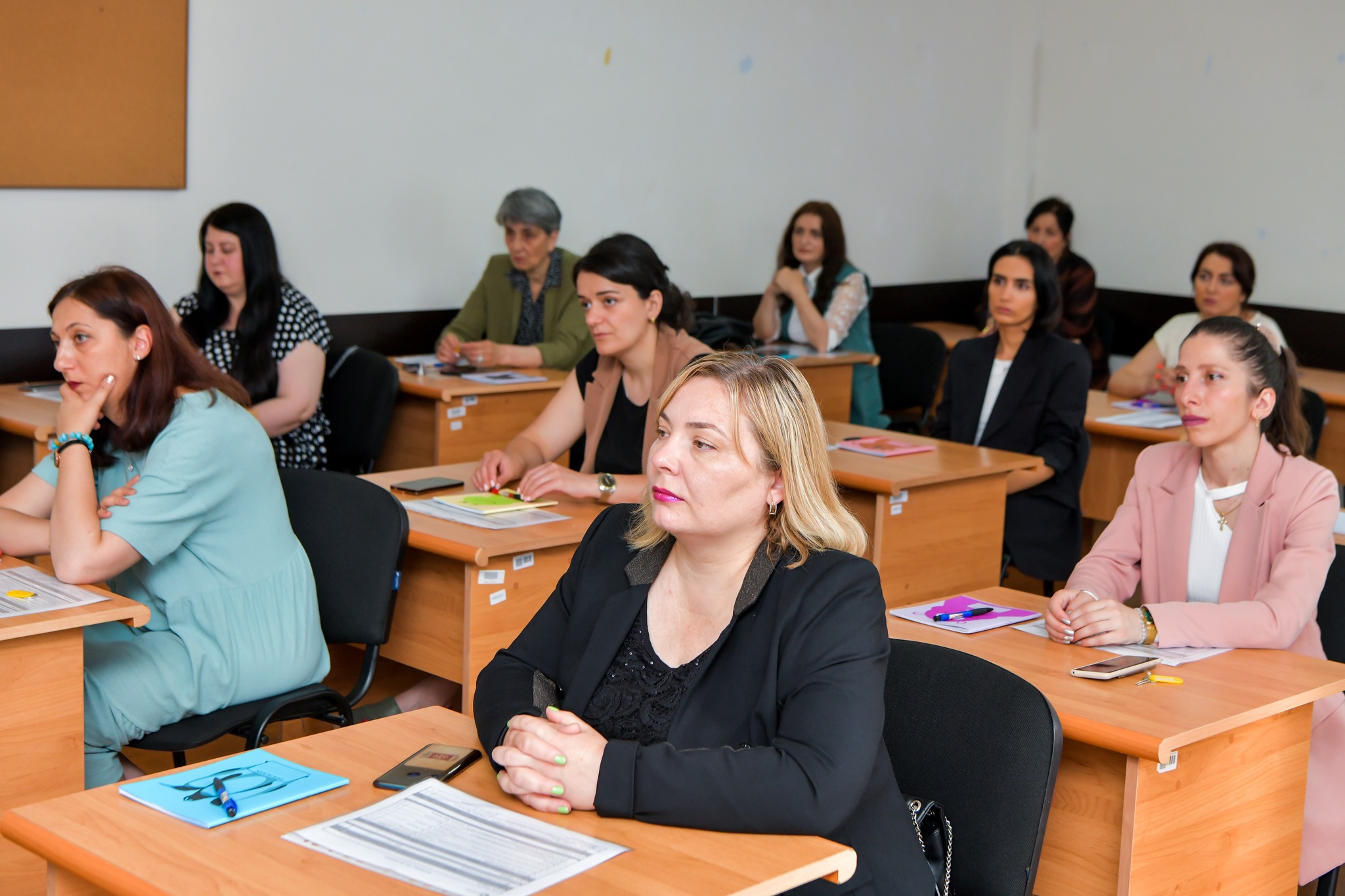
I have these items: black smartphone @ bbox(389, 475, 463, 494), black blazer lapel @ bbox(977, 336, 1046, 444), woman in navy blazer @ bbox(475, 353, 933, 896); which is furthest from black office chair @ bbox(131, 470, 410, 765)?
black blazer lapel @ bbox(977, 336, 1046, 444)

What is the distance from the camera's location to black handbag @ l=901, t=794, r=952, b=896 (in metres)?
1.68

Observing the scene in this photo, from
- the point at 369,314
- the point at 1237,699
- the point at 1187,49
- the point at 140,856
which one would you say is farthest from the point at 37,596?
the point at 1187,49

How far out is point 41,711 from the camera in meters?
Result: 2.11

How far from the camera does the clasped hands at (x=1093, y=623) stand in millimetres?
2176

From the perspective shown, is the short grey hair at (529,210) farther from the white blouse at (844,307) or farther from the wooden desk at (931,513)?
the wooden desk at (931,513)

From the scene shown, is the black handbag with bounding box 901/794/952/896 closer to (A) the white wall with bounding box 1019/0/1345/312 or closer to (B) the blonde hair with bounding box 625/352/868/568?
(B) the blonde hair with bounding box 625/352/868/568

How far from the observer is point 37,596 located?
2.14m

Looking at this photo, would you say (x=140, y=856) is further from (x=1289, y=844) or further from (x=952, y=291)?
(x=952, y=291)

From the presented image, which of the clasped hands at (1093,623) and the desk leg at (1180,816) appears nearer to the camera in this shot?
the desk leg at (1180,816)

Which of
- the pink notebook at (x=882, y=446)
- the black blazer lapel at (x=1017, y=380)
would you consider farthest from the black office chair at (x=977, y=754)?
the black blazer lapel at (x=1017, y=380)

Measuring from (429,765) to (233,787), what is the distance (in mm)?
210

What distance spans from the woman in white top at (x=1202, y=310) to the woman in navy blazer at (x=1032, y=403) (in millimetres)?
1067

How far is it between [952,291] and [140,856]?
635cm

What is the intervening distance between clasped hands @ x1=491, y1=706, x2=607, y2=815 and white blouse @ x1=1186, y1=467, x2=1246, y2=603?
141 cm
